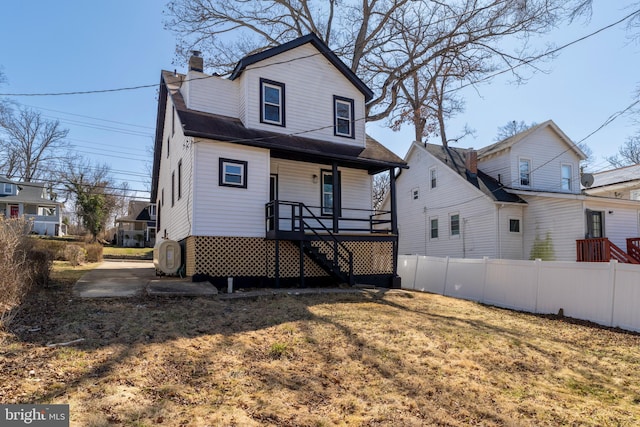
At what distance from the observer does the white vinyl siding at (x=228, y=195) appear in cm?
1187

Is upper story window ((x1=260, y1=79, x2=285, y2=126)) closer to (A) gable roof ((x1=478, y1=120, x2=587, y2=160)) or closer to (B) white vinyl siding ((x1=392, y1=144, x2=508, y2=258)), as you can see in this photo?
(B) white vinyl siding ((x1=392, y1=144, x2=508, y2=258))

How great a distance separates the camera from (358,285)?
1348 centimetres

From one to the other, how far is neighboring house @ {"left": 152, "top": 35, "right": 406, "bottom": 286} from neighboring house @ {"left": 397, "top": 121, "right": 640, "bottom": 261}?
7.49m

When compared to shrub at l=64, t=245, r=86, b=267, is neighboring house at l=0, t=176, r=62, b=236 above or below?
above

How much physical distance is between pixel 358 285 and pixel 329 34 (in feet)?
50.7

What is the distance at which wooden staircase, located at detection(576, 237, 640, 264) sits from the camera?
55.7ft

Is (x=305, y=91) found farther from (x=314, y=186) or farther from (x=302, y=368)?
(x=302, y=368)

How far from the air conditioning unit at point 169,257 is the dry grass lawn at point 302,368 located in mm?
4344

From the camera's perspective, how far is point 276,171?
571 inches

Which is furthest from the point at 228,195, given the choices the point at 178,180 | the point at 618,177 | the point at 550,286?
the point at 618,177

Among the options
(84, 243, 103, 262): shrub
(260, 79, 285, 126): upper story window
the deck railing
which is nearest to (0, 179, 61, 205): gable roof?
(84, 243, 103, 262): shrub

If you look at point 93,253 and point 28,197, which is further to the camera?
point 28,197

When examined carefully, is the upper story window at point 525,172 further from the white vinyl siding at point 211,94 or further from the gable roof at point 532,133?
the white vinyl siding at point 211,94

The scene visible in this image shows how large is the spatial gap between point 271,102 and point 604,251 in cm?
1439
